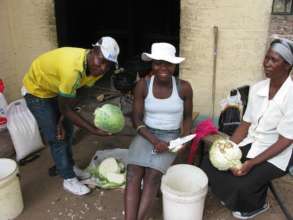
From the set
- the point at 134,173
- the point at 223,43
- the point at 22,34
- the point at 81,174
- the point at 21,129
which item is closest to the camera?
the point at 134,173

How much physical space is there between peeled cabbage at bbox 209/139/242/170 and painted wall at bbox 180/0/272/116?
1.29m

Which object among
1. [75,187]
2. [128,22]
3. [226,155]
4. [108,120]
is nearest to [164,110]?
[108,120]

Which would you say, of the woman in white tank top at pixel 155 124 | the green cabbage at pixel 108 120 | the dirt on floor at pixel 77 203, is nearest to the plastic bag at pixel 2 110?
the dirt on floor at pixel 77 203

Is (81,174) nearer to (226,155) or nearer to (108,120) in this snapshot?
(108,120)

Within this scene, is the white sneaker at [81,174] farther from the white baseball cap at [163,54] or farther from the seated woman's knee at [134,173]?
the white baseball cap at [163,54]

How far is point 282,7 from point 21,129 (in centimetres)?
293

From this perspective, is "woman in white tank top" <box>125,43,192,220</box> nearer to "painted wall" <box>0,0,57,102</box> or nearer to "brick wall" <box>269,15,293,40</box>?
"brick wall" <box>269,15,293,40</box>

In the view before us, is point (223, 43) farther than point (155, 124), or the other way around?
point (223, 43)

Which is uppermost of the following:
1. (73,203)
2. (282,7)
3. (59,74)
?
(282,7)

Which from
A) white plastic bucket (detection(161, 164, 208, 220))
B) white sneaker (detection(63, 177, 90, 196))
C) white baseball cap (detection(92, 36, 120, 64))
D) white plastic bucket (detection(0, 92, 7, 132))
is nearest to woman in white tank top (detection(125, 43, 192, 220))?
white plastic bucket (detection(161, 164, 208, 220))

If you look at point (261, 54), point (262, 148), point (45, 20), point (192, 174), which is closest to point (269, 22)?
point (261, 54)

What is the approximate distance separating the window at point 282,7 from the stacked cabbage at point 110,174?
A: 2.12 m

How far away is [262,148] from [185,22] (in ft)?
5.66

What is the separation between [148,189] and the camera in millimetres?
2936
